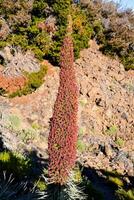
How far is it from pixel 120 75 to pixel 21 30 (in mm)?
5197

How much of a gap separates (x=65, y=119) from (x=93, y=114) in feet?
46.5

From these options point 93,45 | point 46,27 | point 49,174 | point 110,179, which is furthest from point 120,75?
point 49,174

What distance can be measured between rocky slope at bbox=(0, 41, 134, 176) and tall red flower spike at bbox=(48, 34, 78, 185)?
777 cm

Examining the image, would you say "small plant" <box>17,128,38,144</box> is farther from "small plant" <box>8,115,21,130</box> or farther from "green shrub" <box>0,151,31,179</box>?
"green shrub" <box>0,151,31,179</box>

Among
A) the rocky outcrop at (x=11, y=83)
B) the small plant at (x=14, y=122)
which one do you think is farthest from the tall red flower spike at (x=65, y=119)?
the rocky outcrop at (x=11, y=83)

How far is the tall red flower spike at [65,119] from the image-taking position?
5.41 m

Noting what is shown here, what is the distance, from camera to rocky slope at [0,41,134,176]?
53.6 ft

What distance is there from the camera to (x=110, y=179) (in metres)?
14.3

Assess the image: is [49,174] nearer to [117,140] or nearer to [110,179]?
[110,179]

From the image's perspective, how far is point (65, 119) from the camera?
5.42 meters

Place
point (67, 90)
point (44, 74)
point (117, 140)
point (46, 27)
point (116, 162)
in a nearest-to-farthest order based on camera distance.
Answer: point (67, 90)
point (116, 162)
point (117, 140)
point (44, 74)
point (46, 27)

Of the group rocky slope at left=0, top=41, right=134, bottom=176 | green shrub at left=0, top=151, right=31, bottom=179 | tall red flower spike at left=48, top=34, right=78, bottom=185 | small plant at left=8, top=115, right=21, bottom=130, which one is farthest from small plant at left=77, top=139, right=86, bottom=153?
tall red flower spike at left=48, top=34, right=78, bottom=185

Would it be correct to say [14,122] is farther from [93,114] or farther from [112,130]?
[112,130]

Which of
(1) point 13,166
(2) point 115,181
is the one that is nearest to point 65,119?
(1) point 13,166
